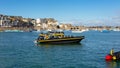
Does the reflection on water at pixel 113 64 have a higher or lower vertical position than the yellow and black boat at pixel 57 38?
lower

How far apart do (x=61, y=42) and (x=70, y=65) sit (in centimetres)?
3699

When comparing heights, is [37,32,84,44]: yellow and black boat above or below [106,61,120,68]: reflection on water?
above

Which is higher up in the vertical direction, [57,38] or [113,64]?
[57,38]

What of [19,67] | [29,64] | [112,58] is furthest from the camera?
[112,58]

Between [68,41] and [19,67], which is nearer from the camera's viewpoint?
[19,67]

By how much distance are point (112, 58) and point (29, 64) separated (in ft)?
43.7

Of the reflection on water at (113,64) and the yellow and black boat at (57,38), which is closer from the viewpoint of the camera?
the reflection on water at (113,64)

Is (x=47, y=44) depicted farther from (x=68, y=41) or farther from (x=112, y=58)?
(x=112, y=58)

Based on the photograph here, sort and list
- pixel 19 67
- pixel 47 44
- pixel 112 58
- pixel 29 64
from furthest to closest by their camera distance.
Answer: pixel 47 44 → pixel 112 58 → pixel 29 64 → pixel 19 67

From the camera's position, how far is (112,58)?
1820 inches

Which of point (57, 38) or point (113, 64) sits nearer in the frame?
point (113, 64)

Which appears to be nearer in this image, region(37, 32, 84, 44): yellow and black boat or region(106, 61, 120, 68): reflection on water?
region(106, 61, 120, 68): reflection on water

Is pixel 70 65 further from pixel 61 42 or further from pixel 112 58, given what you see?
pixel 61 42

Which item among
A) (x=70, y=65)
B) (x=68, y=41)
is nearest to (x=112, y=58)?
(x=70, y=65)
